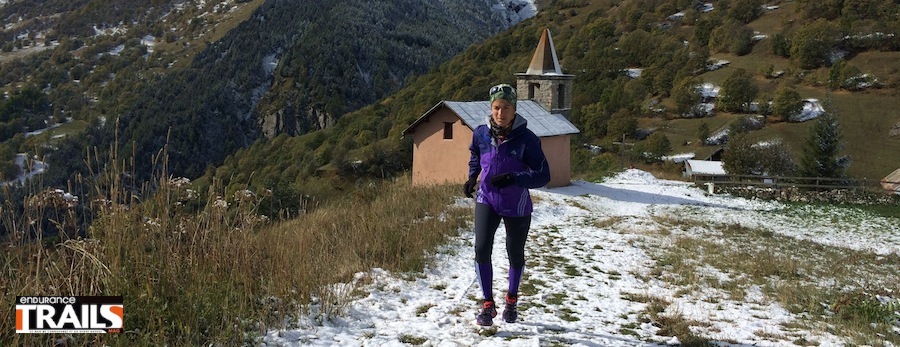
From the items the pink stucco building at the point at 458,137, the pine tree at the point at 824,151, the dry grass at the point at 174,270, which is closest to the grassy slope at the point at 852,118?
the pine tree at the point at 824,151

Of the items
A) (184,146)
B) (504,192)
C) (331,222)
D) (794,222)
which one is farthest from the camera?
(184,146)

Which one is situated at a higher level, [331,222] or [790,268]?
[331,222]

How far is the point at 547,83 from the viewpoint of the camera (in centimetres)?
2495

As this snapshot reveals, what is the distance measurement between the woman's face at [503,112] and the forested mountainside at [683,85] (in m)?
35.0

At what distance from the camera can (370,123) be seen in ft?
259

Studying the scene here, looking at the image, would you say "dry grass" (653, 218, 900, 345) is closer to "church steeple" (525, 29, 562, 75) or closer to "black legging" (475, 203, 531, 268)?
"black legging" (475, 203, 531, 268)

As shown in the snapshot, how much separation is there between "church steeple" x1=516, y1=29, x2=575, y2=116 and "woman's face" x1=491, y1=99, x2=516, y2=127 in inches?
840

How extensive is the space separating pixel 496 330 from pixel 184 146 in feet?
336

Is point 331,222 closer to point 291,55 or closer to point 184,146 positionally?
point 184,146

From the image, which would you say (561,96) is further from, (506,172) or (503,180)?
(503,180)

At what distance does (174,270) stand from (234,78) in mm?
121469

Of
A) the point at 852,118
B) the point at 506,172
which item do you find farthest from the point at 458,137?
the point at 852,118

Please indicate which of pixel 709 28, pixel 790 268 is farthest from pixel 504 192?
pixel 709 28

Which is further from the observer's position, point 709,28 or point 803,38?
point 709,28
